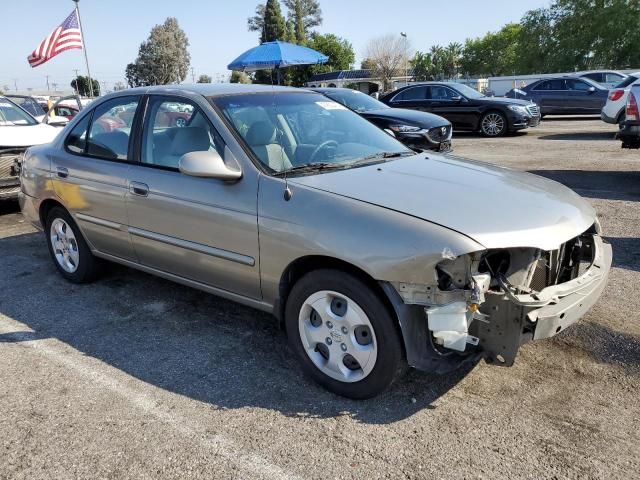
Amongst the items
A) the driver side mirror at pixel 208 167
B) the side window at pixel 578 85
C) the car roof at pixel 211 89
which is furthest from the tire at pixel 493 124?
the driver side mirror at pixel 208 167

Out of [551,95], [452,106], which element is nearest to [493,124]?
[452,106]

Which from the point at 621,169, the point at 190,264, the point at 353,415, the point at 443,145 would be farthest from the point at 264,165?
the point at 621,169

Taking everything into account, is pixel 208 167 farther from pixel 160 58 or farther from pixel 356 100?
pixel 160 58

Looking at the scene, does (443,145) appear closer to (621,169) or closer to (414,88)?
(621,169)

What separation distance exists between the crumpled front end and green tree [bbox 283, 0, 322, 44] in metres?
85.8

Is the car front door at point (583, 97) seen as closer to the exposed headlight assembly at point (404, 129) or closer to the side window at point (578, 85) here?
the side window at point (578, 85)

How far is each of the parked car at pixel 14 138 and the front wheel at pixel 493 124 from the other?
36.6 ft

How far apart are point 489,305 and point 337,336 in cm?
84

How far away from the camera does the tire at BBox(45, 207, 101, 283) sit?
15.8 feet

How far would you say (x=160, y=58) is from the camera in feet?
265

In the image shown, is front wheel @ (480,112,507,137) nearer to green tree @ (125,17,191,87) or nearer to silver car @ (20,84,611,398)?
silver car @ (20,84,611,398)

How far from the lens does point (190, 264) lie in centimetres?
Result: 374

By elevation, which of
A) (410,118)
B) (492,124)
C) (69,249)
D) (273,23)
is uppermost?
(273,23)

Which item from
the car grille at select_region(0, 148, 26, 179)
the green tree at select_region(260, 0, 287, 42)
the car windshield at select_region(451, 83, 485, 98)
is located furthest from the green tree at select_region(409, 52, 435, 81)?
the car grille at select_region(0, 148, 26, 179)
